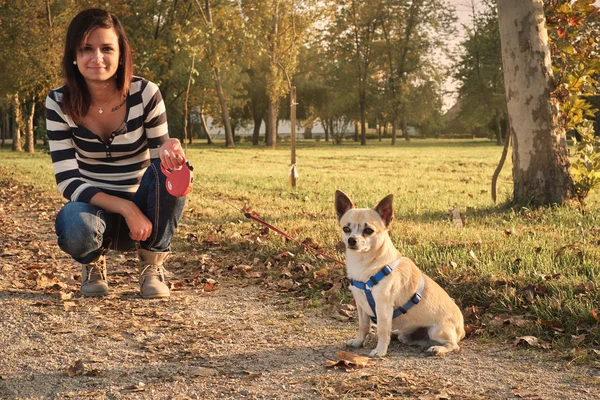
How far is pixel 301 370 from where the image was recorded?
3830 mm

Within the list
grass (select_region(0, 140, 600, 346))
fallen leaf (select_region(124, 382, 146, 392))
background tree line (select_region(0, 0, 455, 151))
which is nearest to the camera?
fallen leaf (select_region(124, 382, 146, 392))

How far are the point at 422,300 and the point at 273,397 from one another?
126 centimetres

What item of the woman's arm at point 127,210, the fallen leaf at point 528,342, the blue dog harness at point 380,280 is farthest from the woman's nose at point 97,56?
the fallen leaf at point 528,342

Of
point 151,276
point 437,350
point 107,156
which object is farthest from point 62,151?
point 437,350

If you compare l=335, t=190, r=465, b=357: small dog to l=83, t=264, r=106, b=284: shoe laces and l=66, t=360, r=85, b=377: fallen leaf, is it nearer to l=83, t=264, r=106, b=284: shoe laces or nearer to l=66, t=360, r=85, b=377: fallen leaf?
l=66, t=360, r=85, b=377: fallen leaf

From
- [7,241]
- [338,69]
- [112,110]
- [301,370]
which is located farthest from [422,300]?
[338,69]

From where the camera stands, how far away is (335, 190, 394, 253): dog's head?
394 centimetres

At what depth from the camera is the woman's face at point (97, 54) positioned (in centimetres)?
509

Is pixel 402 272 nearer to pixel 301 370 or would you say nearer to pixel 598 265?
pixel 301 370

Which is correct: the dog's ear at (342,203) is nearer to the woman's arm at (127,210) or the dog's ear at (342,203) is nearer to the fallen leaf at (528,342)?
the fallen leaf at (528,342)

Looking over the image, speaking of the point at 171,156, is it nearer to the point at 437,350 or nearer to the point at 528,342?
the point at 437,350

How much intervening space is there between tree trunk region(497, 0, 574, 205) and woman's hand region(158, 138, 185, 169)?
579 centimetres

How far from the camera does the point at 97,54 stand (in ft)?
16.7

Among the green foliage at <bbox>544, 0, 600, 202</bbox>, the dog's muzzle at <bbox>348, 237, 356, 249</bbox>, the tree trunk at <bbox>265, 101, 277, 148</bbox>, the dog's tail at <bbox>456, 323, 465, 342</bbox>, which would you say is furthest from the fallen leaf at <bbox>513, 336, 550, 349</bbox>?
the tree trunk at <bbox>265, 101, 277, 148</bbox>
